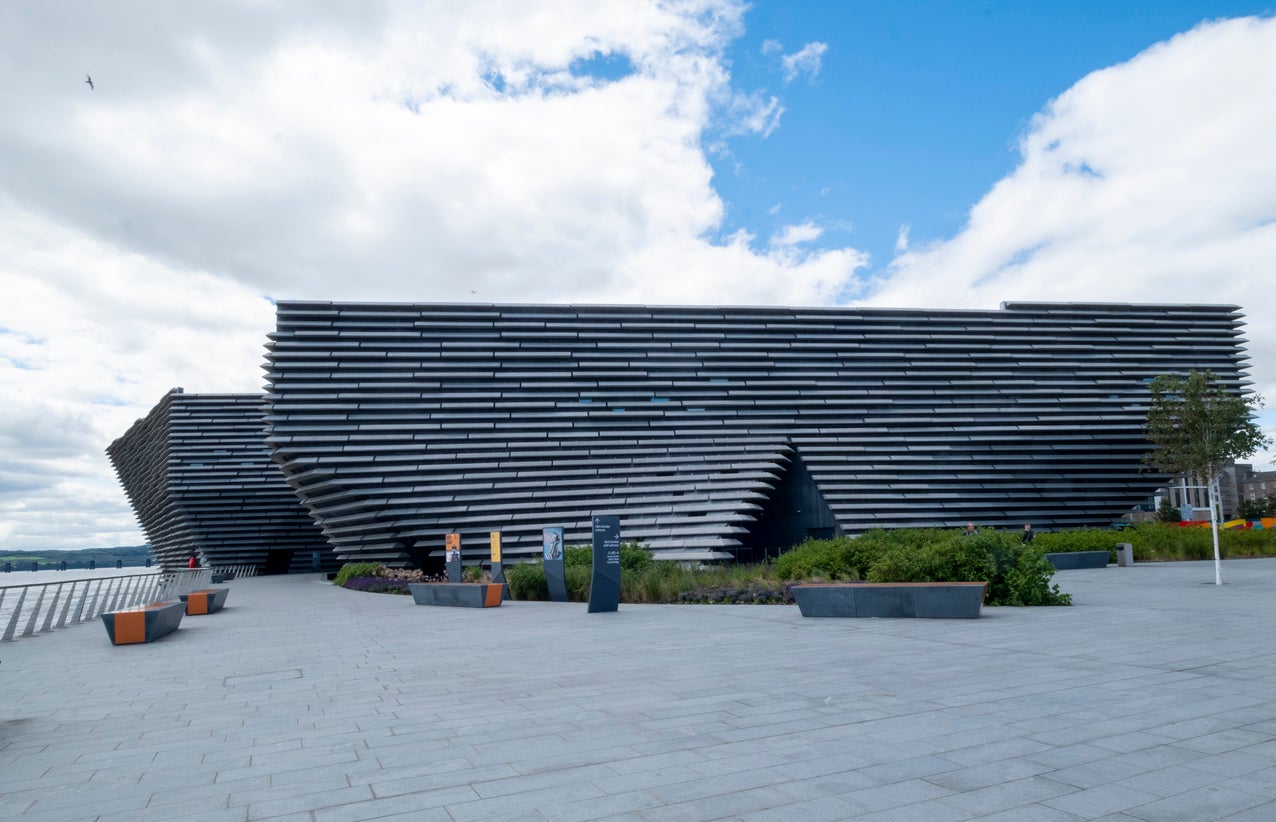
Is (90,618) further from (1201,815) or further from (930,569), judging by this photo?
(1201,815)

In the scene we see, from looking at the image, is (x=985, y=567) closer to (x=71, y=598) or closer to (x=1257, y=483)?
(x=71, y=598)

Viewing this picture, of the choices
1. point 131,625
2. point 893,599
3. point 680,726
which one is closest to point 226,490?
point 131,625

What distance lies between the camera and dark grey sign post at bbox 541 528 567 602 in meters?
19.2

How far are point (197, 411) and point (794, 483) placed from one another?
3640cm

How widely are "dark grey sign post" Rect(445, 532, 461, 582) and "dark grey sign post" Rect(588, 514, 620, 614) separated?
7.50 m

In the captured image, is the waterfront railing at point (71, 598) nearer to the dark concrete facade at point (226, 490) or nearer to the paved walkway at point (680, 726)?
the paved walkway at point (680, 726)

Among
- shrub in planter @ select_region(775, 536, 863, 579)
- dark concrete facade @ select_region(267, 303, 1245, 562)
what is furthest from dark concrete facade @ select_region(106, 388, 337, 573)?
shrub in planter @ select_region(775, 536, 863, 579)

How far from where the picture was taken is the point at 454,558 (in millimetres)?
23609

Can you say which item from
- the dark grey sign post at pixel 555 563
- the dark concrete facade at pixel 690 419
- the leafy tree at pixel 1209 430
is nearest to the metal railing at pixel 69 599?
the dark grey sign post at pixel 555 563

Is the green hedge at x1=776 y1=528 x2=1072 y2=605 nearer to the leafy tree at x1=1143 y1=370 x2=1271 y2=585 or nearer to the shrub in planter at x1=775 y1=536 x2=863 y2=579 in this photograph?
the shrub in planter at x1=775 y1=536 x2=863 y2=579

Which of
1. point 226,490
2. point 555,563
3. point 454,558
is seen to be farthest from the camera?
point 226,490

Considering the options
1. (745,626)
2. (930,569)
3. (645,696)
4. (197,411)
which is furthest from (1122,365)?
(197,411)

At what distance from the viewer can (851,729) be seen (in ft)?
18.9

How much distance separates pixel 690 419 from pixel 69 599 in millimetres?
22393
